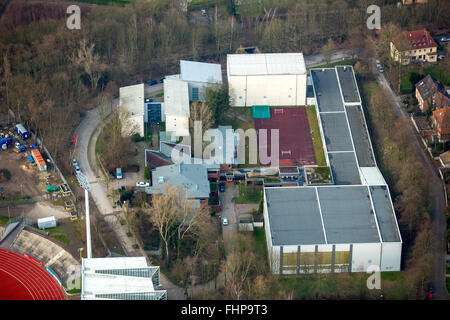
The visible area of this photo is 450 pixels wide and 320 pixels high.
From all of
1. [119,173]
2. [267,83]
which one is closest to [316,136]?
[267,83]

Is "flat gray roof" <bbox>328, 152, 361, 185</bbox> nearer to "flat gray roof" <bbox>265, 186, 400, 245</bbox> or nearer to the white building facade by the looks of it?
"flat gray roof" <bbox>265, 186, 400, 245</bbox>

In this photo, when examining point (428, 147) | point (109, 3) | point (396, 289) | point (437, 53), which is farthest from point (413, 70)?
point (109, 3)

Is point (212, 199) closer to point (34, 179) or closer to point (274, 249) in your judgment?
point (274, 249)

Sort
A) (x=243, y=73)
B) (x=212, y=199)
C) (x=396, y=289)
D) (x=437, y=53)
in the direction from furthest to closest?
(x=437, y=53), (x=243, y=73), (x=212, y=199), (x=396, y=289)

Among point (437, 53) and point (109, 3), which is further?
point (109, 3)

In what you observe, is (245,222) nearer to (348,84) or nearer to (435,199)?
(435,199)

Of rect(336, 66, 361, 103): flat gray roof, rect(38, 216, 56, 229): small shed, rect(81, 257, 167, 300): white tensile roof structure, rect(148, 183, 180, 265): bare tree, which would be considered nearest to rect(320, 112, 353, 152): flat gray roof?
rect(336, 66, 361, 103): flat gray roof

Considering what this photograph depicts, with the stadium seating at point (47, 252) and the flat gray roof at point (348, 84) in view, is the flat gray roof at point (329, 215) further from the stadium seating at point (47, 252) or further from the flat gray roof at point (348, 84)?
the stadium seating at point (47, 252)
